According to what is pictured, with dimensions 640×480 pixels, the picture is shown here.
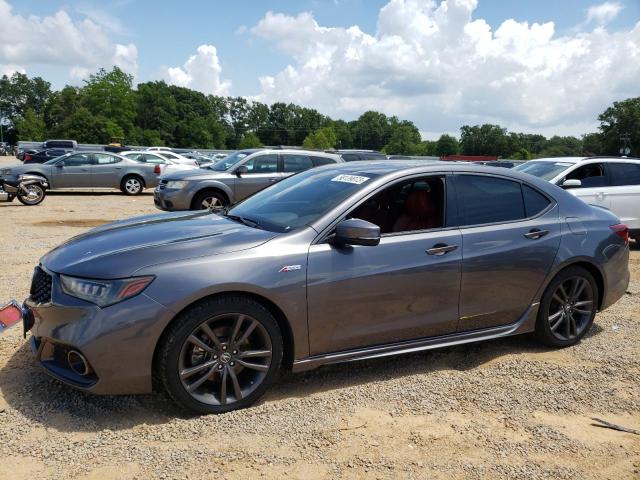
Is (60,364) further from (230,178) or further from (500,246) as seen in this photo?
(230,178)

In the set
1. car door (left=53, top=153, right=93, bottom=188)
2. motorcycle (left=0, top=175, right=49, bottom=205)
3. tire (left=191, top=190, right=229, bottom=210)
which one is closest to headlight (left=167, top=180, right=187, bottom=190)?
tire (left=191, top=190, right=229, bottom=210)

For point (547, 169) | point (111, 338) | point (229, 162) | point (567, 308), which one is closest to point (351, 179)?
point (111, 338)

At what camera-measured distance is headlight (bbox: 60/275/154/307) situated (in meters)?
3.18

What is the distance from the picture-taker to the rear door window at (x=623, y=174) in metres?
9.84

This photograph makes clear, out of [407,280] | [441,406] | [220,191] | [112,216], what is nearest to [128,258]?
[407,280]

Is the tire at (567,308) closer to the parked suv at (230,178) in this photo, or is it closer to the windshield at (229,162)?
the parked suv at (230,178)

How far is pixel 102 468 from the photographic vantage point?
288 cm

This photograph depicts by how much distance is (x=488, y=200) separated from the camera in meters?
4.44

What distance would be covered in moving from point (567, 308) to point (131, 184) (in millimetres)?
17285

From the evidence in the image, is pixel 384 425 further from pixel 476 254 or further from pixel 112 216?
pixel 112 216

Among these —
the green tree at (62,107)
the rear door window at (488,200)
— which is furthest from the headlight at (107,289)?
the green tree at (62,107)

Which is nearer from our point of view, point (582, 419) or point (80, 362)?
point (80, 362)

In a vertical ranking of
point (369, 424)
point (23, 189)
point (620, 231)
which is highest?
point (620, 231)

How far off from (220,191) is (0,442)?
363 inches
